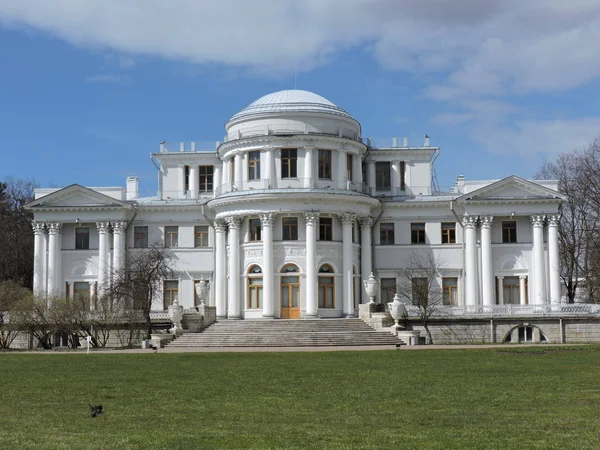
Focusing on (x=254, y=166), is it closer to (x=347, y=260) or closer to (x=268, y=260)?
(x=268, y=260)

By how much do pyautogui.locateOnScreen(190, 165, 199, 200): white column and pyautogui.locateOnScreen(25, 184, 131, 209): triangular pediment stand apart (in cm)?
517

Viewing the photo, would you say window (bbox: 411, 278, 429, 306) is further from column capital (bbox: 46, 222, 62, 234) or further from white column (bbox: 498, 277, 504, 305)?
→ column capital (bbox: 46, 222, 62, 234)

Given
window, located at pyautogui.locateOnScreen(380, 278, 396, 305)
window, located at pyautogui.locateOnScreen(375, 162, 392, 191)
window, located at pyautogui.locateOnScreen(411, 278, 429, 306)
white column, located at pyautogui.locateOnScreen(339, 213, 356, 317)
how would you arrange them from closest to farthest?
window, located at pyautogui.locateOnScreen(411, 278, 429, 306) → white column, located at pyautogui.locateOnScreen(339, 213, 356, 317) → window, located at pyautogui.locateOnScreen(380, 278, 396, 305) → window, located at pyautogui.locateOnScreen(375, 162, 392, 191)

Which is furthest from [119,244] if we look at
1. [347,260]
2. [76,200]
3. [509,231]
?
[509,231]

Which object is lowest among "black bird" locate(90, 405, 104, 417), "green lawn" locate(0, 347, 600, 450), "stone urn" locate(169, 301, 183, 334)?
"green lawn" locate(0, 347, 600, 450)

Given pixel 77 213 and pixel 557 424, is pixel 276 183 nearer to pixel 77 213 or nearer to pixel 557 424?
pixel 77 213

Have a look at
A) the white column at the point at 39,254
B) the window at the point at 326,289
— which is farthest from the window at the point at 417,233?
the white column at the point at 39,254

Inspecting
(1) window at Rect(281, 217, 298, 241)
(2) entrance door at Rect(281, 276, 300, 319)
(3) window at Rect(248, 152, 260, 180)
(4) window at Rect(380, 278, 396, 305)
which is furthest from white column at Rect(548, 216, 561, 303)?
(3) window at Rect(248, 152, 260, 180)

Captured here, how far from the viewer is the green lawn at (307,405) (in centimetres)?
1348

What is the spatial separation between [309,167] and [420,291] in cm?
1046

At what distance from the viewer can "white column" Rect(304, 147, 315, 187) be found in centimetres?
5659

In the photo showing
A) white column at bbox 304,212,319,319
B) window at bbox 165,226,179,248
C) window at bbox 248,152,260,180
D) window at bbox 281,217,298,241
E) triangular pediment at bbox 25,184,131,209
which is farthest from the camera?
window at bbox 165,226,179,248

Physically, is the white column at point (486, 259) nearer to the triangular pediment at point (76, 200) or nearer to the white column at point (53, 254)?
the triangular pediment at point (76, 200)

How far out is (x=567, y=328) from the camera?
5256cm
